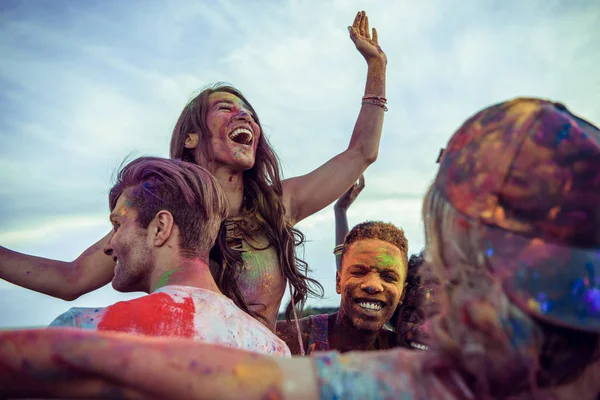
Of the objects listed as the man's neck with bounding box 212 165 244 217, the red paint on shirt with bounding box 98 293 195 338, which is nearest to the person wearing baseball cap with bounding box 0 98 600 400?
the red paint on shirt with bounding box 98 293 195 338

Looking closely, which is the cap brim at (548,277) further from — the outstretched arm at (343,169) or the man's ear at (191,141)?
the man's ear at (191,141)

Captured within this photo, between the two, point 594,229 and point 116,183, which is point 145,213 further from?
point 594,229

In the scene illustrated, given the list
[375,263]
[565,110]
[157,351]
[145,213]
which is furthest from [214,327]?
[375,263]

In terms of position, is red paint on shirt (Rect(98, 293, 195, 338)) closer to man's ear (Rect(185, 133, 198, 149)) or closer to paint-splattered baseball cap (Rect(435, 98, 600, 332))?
paint-splattered baseball cap (Rect(435, 98, 600, 332))

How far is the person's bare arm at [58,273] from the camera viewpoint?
303cm

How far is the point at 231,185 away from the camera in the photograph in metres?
3.14

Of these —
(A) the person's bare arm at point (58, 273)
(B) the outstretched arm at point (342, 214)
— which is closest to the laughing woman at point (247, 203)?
(A) the person's bare arm at point (58, 273)

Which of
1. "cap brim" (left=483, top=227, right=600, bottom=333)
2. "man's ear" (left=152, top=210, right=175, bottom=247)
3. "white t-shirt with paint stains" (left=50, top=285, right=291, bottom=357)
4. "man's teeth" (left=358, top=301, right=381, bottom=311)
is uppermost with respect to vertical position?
"man's ear" (left=152, top=210, right=175, bottom=247)

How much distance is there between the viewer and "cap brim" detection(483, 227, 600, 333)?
1.02 m

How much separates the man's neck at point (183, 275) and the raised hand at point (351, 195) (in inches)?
112

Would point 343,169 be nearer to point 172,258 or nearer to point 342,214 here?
point 172,258

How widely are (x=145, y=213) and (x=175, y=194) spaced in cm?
13

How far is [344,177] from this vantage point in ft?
10.7

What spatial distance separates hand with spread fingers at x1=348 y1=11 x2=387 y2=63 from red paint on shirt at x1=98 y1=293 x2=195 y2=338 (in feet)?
7.77
